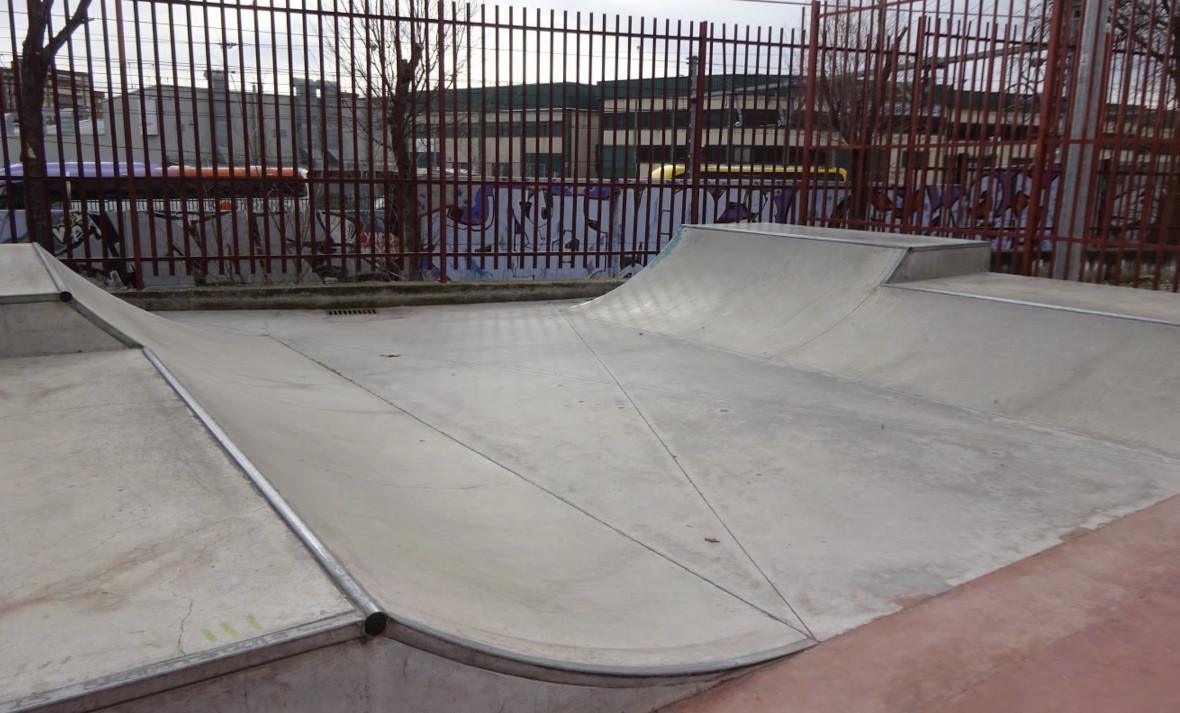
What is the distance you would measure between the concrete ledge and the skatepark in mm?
2071

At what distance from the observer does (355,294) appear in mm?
9398

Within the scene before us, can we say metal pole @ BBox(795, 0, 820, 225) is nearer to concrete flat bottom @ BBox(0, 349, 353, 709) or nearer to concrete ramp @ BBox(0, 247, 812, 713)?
concrete ramp @ BBox(0, 247, 812, 713)

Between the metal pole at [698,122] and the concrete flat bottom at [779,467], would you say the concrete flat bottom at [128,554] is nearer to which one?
the concrete flat bottom at [779,467]

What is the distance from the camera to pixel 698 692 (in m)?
2.18

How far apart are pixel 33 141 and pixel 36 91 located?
51 centimetres

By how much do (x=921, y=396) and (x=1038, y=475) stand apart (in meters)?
1.47

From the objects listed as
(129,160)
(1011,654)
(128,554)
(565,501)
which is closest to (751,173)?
(129,160)

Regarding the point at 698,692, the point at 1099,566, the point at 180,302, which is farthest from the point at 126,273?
the point at 1099,566

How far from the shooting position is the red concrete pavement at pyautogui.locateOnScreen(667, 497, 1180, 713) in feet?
6.95

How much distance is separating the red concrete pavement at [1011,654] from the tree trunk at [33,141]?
8.89 meters

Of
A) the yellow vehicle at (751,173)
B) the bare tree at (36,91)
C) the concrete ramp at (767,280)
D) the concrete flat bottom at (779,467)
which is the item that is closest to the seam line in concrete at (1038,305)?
the concrete ramp at (767,280)

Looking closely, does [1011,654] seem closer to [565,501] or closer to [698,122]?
[565,501]

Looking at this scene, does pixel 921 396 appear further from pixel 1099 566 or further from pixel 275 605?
pixel 275 605

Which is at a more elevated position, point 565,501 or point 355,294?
point 355,294
